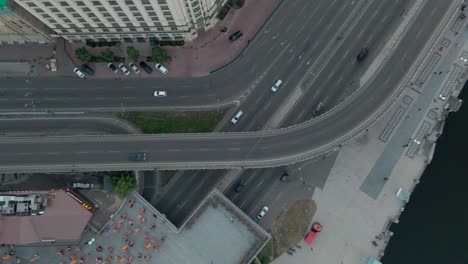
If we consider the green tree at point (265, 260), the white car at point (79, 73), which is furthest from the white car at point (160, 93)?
the green tree at point (265, 260)

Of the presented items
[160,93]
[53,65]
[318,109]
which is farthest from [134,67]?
[318,109]

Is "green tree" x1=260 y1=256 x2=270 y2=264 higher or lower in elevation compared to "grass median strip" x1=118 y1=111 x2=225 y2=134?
lower

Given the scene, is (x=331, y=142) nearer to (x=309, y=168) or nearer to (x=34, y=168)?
(x=309, y=168)

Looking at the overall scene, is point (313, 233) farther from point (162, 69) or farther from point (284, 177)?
point (162, 69)

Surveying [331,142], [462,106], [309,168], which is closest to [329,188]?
[309,168]

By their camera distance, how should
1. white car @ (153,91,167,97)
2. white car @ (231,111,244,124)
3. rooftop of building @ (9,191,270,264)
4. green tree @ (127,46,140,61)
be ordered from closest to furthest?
rooftop of building @ (9,191,270,264) < green tree @ (127,46,140,61) < white car @ (231,111,244,124) < white car @ (153,91,167,97)

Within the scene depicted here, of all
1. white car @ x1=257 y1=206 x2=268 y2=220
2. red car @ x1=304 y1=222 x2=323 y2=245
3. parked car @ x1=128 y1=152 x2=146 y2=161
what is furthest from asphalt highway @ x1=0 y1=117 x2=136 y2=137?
red car @ x1=304 y1=222 x2=323 y2=245

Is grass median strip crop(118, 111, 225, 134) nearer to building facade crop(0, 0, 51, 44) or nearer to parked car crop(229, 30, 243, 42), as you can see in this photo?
parked car crop(229, 30, 243, 42)
